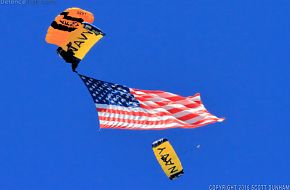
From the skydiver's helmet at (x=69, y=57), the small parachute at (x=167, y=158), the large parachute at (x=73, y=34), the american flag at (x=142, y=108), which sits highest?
the large parachute at (x=73, y=34)

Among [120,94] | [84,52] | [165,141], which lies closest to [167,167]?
[165,141]

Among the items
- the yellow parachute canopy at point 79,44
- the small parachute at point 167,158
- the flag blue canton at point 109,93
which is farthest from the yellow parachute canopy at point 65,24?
the small parachute at point 167,158

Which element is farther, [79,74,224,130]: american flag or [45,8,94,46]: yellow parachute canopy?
[79,74,224,130]: american flag

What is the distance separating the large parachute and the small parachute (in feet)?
31.0

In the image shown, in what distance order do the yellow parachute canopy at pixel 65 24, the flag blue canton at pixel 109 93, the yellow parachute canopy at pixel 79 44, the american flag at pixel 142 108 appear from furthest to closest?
the flag blue canton at pixel 109 93 < the american flag at pixel 142 108 < the yellow parachute canopy at pixel 65 24 < the yellow parachute canopy at pixel 79 44

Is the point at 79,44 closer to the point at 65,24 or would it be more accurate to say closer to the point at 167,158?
the point at 65,24

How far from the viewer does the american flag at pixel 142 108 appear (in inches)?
1876

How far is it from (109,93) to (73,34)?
450 centimetres

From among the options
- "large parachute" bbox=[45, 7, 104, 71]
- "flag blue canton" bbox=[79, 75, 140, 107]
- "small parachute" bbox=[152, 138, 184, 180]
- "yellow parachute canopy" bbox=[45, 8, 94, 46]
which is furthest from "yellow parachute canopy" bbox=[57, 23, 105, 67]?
"small parachute" bbox=[152, 138, 184, 180]

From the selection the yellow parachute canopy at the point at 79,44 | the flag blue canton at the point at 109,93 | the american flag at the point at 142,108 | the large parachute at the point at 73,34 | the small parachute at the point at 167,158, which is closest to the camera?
the yellow parachute canopy at the point at 79,44

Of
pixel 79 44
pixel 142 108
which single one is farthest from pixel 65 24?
pixel 142 108

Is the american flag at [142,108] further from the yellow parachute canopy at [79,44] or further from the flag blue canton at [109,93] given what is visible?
the yellow parachute canopy at [79,44]

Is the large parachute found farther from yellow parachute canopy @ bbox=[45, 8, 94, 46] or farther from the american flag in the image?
the american flag

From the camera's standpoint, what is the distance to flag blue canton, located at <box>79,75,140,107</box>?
47781 millimetres
